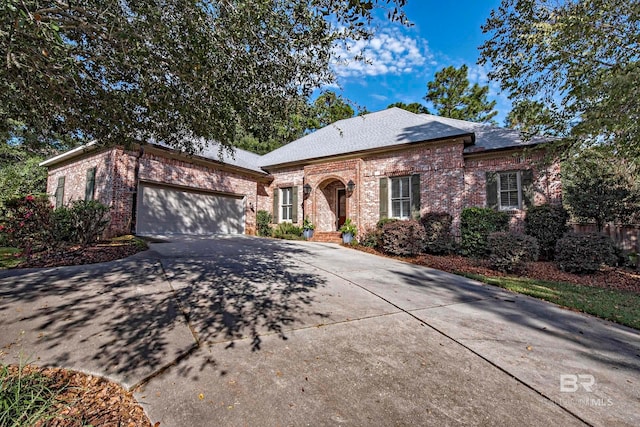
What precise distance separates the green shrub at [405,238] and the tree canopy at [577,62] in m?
4.56

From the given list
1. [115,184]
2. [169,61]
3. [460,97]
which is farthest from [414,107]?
[169,61]

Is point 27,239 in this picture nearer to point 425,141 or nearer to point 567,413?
point 567,413

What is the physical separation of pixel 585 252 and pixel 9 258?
12.9 m

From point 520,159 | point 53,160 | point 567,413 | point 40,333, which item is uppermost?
point 53,160

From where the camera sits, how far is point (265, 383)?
2.05 metres

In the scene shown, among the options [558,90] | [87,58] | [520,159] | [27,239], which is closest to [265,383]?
[87,58]

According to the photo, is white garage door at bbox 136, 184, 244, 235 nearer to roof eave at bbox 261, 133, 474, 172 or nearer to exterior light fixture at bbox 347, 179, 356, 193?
roof eave at bbox 261, 133, 474, 172

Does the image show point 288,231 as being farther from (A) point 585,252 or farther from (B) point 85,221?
(A) point 585,252

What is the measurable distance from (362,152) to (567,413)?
412 inches

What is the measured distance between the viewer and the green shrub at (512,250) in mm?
6578

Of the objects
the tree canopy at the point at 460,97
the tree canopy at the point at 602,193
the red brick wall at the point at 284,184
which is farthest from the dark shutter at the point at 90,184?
the tree canopy at the point at 460,97

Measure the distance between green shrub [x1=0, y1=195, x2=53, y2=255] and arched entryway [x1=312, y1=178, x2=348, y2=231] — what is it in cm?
883

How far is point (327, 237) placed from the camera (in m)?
12.2

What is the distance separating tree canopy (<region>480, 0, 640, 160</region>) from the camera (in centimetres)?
562
